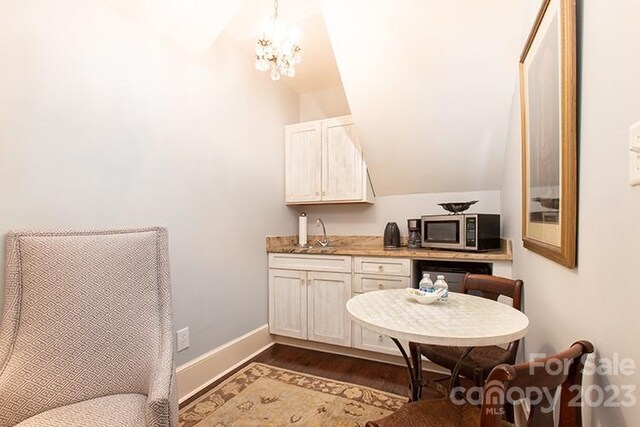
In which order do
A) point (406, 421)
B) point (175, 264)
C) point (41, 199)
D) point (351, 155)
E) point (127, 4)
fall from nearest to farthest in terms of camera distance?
point (406, 421)
point (41, 199)
point (127, 4)
point (175, 264)
point (351, 155)

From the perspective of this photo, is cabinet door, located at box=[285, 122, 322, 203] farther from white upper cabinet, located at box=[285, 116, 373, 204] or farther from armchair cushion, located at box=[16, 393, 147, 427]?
armchair cushion, located at box=[16, 393, 147, 427]

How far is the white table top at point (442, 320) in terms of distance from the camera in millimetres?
1025

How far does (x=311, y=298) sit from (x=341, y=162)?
124 centimetres

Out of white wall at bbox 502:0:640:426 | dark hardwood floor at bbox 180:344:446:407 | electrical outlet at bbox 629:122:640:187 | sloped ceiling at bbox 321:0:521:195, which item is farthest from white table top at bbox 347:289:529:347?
sloped ceiling at bbox 321:0:521:195

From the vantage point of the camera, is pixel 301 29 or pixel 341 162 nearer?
pixel 301 29

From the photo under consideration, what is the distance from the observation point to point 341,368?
7.72ft

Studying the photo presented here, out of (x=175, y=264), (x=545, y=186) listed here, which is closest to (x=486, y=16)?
(x=545, y=186)

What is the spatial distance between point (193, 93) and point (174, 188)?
664 millimetres

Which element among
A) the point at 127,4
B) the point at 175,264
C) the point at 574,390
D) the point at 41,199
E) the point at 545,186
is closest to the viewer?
the point at 574,390

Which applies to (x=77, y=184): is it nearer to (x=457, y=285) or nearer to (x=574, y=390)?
(x=574, y=390)

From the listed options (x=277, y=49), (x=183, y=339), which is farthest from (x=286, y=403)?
(x=277, y=49)

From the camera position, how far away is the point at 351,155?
2793mm

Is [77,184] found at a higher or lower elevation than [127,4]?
lower

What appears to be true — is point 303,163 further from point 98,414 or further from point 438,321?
point 98,414
